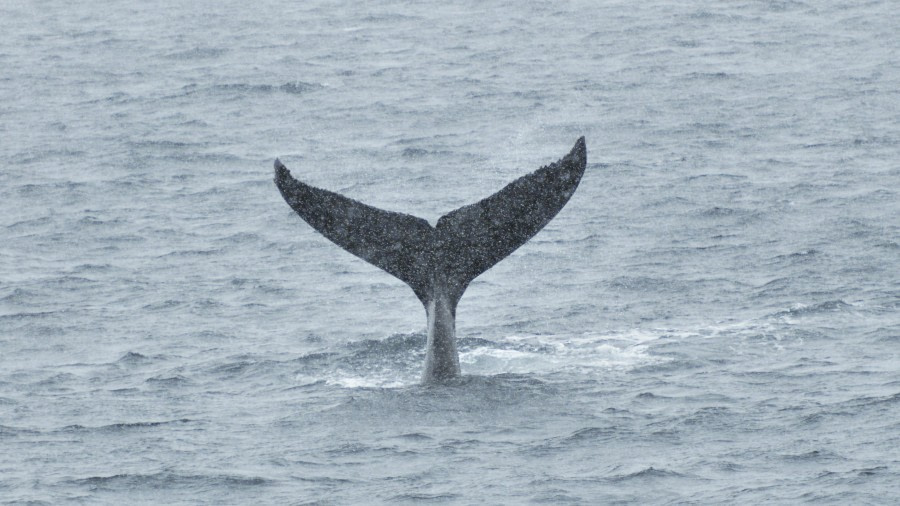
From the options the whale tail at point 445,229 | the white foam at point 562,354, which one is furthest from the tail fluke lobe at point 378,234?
the white foam at point 562,354

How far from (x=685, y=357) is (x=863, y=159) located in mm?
9925

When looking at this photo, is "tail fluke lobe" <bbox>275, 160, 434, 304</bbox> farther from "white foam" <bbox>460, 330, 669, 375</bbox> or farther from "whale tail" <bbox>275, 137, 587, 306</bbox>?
"white foam" <bbox>460, 330, 669, 375</bbox>

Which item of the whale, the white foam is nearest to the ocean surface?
the white foam

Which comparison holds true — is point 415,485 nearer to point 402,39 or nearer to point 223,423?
point 223,423

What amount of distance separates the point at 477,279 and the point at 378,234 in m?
6.23

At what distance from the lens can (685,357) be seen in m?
18.0

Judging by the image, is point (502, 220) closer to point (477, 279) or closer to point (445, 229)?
point (445, 229)

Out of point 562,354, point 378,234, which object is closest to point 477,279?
point 562,354

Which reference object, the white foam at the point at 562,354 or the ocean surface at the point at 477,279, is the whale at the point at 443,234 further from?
the white foam at the point at 562,354

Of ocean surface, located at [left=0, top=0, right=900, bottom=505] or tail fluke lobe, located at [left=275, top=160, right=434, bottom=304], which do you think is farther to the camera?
tail fluke lobe, located at [left=275, top=160, right=434, bottom=304]

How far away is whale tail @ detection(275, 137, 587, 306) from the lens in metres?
15.9

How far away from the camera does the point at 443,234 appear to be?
16484 mm

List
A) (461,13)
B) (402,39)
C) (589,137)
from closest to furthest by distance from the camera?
(589,137) → (402,39) → (461,13)

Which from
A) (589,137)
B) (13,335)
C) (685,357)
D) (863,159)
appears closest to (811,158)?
(863,159)
